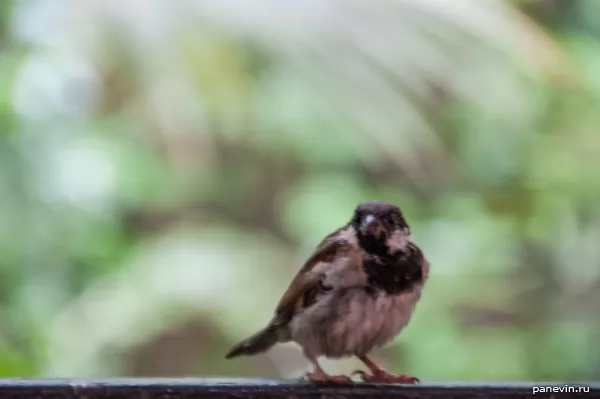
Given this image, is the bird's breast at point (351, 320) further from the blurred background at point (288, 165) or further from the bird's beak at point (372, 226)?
the blurred background at point (288, 165)

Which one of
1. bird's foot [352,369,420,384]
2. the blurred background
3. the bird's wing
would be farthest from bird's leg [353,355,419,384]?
the blurred background

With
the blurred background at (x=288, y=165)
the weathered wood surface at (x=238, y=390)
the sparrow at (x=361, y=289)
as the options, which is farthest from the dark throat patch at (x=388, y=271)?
the blurred background at (x=288, y=165)

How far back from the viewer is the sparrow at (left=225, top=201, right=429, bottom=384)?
0.95m

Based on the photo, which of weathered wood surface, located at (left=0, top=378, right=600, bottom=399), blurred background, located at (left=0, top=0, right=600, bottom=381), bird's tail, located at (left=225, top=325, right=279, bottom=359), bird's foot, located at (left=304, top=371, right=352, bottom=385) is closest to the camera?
weathered wood surface, located at (left=0, top=378, right=600, bottom=399)

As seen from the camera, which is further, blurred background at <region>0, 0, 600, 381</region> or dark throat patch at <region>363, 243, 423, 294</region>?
blurred background at <region>0, 0, 600, 381</region>

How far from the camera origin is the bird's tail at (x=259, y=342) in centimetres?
105

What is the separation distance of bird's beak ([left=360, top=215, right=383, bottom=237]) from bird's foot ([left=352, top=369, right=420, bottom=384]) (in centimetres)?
16

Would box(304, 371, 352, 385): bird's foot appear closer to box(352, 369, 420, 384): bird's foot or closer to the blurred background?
box(352, 369, 420, 384): bird's foot

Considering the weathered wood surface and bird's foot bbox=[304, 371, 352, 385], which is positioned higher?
the weathered wood surface

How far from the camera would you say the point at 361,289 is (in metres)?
0.96

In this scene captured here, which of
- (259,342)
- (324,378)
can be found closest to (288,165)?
(259,342)

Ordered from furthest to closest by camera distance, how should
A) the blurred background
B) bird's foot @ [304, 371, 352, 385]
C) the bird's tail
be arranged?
1. the blurred background
2. the bird's tail
3. bird's foot @ [304, 371, 352, 385]

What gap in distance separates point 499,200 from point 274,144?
1.28ft

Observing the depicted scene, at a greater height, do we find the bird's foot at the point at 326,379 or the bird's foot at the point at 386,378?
the bird's foot at the point at 326,379
